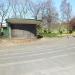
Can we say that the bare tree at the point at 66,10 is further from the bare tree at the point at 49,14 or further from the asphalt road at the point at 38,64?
the asphalt road at the point at 38,64

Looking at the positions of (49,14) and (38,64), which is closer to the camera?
(38,64)

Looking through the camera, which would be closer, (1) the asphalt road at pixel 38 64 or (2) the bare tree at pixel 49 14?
(1) the asphalt road at pixel 38 64

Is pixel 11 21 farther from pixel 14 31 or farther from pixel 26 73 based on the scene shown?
pixel 26 73

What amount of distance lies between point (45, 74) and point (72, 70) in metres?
1.64

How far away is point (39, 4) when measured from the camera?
9156 centimetres

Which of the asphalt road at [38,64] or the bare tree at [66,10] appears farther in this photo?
the bare tree at [66,10]

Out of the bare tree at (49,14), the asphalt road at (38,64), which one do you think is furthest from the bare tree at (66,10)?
A: the asphalt road at (38,64)

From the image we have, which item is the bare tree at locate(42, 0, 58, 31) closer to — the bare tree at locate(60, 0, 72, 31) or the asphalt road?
the bare tree at locate(60, 0, 72, 31)

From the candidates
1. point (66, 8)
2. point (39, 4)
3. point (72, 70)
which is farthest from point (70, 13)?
point (72, 70)

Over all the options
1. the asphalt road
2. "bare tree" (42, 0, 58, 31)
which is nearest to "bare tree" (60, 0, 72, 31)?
"bare tree" (42, 0, 58, 31)

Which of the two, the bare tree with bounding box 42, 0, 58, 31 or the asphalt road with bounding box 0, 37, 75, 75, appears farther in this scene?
the bare tree with bounding box 42, 0, 58, 31

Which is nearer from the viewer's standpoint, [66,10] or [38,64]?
[38,64]

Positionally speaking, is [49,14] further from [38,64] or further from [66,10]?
[38,64]

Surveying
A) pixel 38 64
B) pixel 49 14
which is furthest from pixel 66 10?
pixel 38 64
